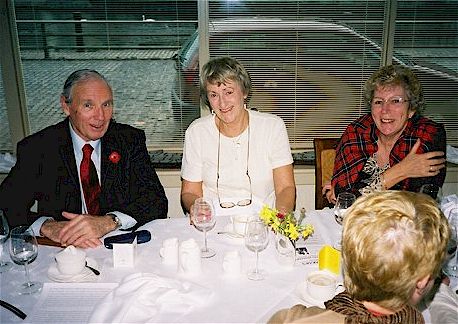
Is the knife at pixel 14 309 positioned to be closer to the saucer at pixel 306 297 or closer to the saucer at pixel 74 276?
the saucer at pixel 74 276

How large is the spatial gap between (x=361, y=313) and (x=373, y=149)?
1609 millimetres

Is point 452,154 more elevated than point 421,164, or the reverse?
point 421,164

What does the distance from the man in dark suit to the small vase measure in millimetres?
743

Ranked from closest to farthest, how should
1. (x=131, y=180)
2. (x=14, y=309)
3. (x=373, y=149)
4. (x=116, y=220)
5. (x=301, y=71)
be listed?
(x=14, y=309), (x=116, y=220), (x=131, y=180), (x=373, y=149), (x=301, y=71)

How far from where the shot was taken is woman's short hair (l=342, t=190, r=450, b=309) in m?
1.03

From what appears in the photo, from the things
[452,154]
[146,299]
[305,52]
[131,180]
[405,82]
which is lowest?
[452,154]

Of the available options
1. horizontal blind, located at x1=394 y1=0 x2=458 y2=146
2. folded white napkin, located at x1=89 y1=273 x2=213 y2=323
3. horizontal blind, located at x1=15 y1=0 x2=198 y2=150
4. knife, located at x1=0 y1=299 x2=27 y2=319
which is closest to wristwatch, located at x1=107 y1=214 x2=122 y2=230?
folded white napkin, located at x1=89 y1=273 x2=213 y2=323

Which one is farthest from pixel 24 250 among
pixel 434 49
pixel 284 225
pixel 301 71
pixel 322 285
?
pixel 434 49

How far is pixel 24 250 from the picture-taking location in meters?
1.64

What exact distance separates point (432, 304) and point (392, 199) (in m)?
0.56

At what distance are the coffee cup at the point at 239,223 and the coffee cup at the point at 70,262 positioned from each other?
624mm

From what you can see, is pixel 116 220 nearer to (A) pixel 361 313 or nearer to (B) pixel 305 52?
(A) pixel 361 313

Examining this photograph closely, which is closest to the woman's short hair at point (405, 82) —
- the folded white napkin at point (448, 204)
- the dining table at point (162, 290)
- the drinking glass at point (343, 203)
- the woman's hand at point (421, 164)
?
the woman's hand at point (421, 164)

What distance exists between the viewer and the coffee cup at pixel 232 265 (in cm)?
164
